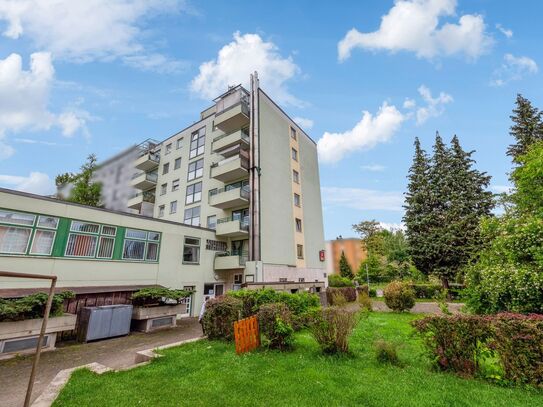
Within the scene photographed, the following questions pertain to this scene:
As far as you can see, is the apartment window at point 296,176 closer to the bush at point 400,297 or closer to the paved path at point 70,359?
the bush at point 400,297

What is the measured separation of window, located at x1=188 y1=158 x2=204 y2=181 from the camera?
27.2m

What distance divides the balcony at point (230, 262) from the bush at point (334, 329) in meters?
13.3

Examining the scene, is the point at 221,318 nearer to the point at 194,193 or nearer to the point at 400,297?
the point at 400,297

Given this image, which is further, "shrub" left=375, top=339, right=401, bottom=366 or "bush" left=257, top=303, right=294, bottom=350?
"bush" left=257, top=303, right=294, bottom=350

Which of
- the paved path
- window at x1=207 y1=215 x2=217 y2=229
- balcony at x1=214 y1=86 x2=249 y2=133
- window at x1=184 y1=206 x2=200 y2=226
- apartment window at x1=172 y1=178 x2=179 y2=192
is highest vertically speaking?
balcony at x1=214 y1=86 x2=249 y2=133

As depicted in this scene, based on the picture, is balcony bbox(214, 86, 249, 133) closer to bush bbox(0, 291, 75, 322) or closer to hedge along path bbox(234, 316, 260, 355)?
bush bbox(0, 291, 75, 322)

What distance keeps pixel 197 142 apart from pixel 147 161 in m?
7.51

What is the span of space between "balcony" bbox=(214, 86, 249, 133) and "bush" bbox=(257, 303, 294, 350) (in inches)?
788

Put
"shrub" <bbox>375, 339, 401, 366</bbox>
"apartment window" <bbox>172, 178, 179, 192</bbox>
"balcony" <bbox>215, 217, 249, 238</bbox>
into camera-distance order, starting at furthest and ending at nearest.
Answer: "apartment window" <bbox>172, 178, 179, 192</bbox> → "balcony" <bbox>215, 217, 249, 238</bbox> → "shrub" <bbox>375, 339, 401, 366</bbox>

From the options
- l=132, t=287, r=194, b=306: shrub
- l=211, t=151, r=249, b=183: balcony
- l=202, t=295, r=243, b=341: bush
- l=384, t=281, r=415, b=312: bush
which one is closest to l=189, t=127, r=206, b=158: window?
l=211, t=151, r=249, b=183: balcony

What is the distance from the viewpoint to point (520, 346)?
5168 millimetres

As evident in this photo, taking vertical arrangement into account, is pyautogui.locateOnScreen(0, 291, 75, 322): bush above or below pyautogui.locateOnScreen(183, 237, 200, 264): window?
below

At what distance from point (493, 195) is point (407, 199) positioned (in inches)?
317

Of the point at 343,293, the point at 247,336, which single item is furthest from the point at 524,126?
the point at 247,336
